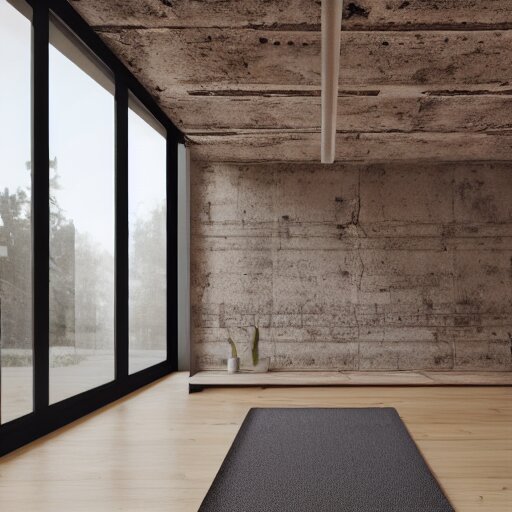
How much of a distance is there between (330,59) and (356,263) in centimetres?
309

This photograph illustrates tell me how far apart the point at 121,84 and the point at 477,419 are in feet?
11.1

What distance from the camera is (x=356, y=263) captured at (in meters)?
5.32

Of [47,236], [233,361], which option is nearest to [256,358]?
[233,361]

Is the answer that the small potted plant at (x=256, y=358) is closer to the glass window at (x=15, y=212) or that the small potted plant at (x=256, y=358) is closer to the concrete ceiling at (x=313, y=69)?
the concrete ceiling at (x=313, y=69)

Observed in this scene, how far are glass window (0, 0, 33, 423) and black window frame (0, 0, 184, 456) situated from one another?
4 cm

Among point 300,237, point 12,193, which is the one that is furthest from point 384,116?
point 12,193

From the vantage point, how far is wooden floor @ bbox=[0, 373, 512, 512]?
1.98m

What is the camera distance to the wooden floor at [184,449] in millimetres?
1978

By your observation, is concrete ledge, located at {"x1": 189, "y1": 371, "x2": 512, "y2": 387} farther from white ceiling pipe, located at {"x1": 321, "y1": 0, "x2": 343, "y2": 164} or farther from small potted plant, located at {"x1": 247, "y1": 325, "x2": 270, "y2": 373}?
white ceiling pipe, located at {"x1": 321, "y1": 0, "x2": 343, "y2": 164}

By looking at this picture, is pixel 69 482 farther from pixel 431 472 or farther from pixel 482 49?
pixel 482 49

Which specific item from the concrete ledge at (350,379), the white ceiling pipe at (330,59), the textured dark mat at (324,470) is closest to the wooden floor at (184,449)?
the textured dark mat at (324,470)

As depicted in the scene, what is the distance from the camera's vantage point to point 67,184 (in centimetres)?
333

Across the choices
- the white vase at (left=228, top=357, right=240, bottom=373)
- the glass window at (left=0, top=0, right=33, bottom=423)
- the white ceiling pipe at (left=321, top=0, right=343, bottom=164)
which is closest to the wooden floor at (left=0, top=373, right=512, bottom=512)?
the glass window at (left=0, top=0, right=33, bottom=423)

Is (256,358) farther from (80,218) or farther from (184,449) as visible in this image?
(184,449)
